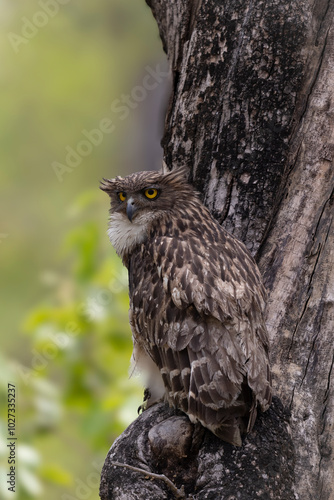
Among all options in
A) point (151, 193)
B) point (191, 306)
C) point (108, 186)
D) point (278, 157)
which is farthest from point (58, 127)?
point (191, 306)

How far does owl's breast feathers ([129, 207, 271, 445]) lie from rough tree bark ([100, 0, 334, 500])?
0.18 m

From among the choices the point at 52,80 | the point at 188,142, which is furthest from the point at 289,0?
the point at 52,80

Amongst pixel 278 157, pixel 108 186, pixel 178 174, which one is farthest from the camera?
pixel 108 186

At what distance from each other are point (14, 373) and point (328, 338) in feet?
7.47

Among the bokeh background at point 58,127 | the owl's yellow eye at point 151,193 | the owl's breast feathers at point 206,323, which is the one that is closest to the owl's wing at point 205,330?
the owl's breast feathers at point 206,323

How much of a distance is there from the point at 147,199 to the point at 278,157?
0.70 metres

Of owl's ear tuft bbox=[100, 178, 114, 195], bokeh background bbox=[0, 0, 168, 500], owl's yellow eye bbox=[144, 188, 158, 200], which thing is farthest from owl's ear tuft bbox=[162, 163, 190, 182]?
bokeh background bbox=[0, 0, 168, 500]

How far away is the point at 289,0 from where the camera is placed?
3.04 m

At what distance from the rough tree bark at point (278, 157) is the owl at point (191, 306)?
0.16m

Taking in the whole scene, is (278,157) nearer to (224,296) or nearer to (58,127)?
(224,296)

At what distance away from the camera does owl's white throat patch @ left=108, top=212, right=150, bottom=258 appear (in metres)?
3.31

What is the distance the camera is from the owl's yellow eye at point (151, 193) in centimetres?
335

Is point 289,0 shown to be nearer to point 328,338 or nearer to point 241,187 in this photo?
point 241,187

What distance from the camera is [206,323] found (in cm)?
277
